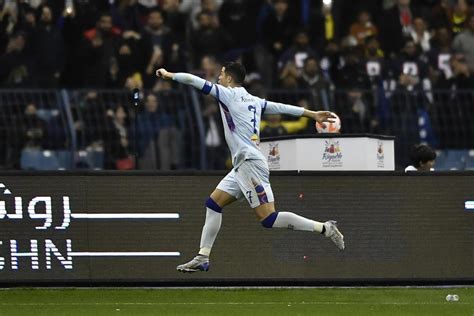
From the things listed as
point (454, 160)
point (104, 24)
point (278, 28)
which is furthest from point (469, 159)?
point (104, 24)

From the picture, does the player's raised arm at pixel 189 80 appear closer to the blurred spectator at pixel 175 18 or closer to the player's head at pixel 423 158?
the player's head at pixel 423 158

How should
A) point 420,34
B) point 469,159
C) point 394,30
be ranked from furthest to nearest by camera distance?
point 420,34 → point 394,30 → point 469,159

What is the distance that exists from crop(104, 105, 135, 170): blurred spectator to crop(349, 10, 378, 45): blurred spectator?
15.4 feet

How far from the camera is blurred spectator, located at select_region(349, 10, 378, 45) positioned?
2175 cm

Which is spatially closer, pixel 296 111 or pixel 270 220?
pixel 270 220

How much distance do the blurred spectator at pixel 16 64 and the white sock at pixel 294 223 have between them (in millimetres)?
7838

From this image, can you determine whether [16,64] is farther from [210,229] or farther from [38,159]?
[210,229]

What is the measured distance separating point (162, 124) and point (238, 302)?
6.41 m

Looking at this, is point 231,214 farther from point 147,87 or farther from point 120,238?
point 147,87

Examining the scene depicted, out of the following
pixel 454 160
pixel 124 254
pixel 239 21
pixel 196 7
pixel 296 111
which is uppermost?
pixel 196 7

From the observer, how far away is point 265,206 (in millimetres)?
13055

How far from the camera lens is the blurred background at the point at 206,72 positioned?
18.9m

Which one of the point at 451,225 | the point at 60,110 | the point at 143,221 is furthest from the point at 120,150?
the point at 451,225

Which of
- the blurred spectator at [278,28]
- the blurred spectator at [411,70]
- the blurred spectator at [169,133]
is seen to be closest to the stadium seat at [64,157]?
the blurred spectator at [169,133]
